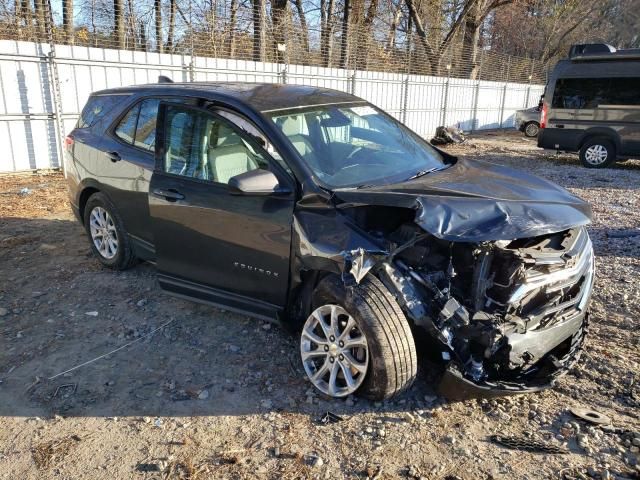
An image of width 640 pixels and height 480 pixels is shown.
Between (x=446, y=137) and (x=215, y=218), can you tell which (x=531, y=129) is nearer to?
(x=446, y=137)

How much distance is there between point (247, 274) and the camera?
3570 mm

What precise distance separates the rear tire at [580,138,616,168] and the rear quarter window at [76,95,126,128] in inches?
410

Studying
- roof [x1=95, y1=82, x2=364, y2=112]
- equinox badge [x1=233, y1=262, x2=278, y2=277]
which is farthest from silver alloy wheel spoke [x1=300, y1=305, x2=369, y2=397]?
roof [x1=95, y1=82, x2=364, y2=112]

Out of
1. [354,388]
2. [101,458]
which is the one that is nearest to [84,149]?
[101,458]

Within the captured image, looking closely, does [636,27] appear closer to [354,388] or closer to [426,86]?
[426,86]

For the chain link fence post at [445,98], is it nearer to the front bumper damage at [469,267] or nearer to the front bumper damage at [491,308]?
the front bumper damage at [469,267]

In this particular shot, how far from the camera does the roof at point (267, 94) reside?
12.4 ft

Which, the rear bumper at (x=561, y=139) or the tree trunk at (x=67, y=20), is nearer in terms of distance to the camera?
the tree trunk at (x=67, y=20)

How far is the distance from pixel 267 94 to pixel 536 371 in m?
2.70

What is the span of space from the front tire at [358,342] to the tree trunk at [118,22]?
1016 centimetres

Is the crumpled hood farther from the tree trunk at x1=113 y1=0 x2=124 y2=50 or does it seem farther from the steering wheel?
the tree trunk at x1=113 y1=0 x2=124 y2=50

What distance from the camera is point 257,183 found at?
3275 millimetres

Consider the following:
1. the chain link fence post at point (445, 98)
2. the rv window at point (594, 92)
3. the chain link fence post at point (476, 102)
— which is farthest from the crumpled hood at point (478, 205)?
the chain link fence post at point (476, 102)

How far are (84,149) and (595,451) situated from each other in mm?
4890
